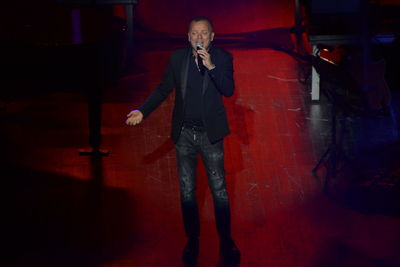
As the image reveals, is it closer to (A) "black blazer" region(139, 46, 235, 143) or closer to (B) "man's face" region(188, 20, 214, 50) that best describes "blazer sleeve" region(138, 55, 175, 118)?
(A) "black blazer" region(139, 46, 235, 143)

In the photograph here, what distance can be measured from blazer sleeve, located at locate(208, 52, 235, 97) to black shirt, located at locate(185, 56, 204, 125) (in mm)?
138

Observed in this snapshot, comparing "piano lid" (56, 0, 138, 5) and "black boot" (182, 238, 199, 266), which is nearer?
"black boot" (182, 238, 199, 266)

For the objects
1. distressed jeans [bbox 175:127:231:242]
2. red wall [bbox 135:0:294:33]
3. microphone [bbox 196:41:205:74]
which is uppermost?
red wall [bbox 135:0:294:33]

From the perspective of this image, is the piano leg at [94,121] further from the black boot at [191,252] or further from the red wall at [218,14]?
the red wall at [218,14]

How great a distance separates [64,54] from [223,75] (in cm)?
213

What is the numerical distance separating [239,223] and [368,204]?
106 cm

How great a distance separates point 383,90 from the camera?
6105mm

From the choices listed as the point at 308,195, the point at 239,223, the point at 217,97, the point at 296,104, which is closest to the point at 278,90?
the point at 296,104

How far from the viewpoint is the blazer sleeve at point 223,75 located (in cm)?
426

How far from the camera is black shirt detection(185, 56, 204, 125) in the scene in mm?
4410

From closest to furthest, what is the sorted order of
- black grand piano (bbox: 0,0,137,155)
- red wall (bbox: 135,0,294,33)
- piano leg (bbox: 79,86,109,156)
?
black grand piano (bbox: 0,0,137,155) → piano leg (bbox: 79,86,109,156) → red wall (bbox: 135,0,294,33)

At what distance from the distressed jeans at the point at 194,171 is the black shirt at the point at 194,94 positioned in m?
0.11

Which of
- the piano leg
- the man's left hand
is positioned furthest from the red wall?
the man's left hand

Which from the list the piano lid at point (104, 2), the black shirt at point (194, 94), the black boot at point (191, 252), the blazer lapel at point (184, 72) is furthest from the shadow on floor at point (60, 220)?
the piano lid at point (104, 2)
